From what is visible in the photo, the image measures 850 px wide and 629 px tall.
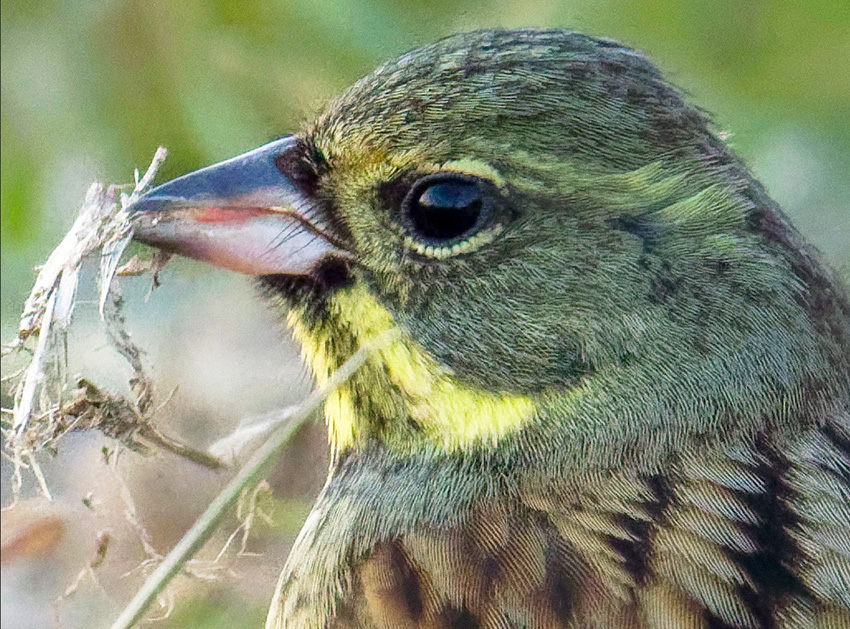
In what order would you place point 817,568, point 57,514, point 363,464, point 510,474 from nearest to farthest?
1. point 817,568
2. point 510,474
3. point 363,464
4. point 57,514

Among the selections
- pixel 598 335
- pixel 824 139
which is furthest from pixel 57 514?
pixel 824 139

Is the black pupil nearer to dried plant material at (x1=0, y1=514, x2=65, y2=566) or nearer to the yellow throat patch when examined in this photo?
the yellow throat patch

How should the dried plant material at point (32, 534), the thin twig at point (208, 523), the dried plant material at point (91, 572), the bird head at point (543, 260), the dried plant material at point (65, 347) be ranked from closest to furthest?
1. the thin twig at point (208, 523)
2. the bird head at point (543, 260)
3. the dried plant material at point (65, 347)
4. the dried plant material at point (91, 572)
5. the dried plant material at point (32, 534)

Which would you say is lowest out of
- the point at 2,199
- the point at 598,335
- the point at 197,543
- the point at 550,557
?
the point at 197,543

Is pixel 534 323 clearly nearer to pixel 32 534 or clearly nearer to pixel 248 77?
pixel 32 534

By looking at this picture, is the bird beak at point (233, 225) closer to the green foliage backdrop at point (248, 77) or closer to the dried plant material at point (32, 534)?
the green foliage backdrop at point (248, 77)

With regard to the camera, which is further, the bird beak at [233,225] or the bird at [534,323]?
the bird beak at [233,225]

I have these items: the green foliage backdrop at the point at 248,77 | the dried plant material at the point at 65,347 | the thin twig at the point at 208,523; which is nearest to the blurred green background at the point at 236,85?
the green foliage backdrop at the point at 248,77

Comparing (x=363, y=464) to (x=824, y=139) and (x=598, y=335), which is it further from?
(x=824, y=139)
